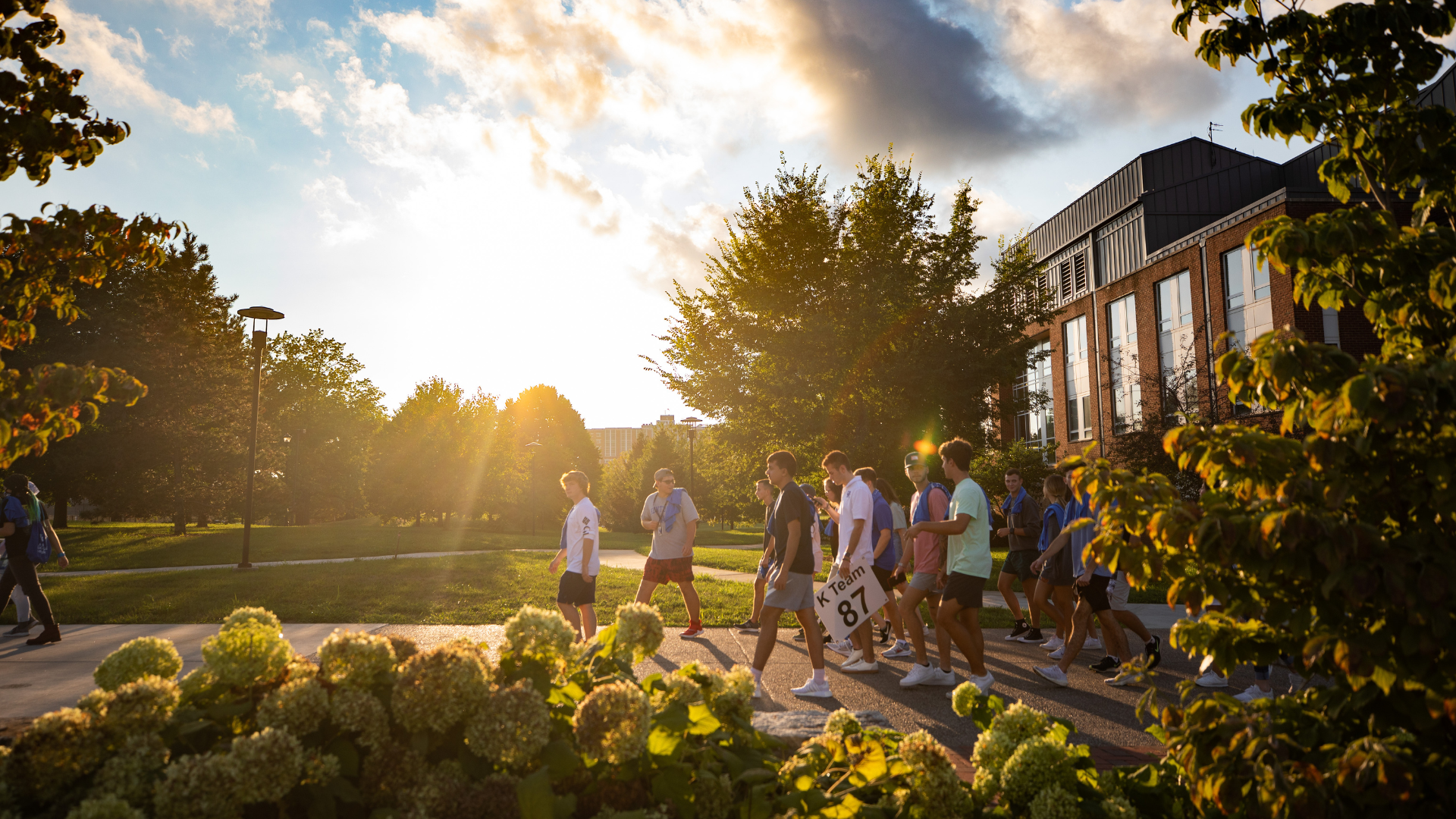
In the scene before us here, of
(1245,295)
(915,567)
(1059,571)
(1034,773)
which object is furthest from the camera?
(1245,295)

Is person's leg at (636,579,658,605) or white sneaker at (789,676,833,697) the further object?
person's leg at (636,579,658,605)

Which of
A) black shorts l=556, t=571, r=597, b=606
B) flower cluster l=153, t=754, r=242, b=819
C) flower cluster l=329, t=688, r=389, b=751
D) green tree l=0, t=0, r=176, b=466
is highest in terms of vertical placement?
green tree l=0, t=0, r=176, b=466

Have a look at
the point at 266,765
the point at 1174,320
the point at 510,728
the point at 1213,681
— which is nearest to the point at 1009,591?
the point at 1213,681

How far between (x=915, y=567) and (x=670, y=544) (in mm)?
3164

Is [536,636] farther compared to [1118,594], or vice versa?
[1118,594]

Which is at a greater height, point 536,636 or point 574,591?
point 536,636

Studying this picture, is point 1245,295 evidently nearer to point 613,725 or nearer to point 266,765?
point 613,725

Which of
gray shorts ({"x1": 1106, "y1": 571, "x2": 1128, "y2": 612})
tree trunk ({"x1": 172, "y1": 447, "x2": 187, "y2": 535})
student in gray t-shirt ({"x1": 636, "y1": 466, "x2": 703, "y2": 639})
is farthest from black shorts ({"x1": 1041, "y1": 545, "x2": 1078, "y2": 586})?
tree trunk ({"x1": 172, "y1": 447, "x2": 187, "y2": 535})

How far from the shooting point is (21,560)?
8359 mm

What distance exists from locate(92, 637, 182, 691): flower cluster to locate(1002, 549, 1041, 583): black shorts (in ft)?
27.9

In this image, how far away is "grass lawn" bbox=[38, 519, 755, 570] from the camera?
1908cm

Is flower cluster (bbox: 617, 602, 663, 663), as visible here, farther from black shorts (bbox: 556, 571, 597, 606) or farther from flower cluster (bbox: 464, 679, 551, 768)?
black shorts (bbox: 556, 571, 597, 606)

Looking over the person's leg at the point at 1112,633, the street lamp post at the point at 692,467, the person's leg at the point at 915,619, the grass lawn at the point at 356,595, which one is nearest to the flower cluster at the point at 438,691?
the person's leg at the point at 915,619

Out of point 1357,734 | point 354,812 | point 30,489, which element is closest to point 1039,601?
point 1357,734
